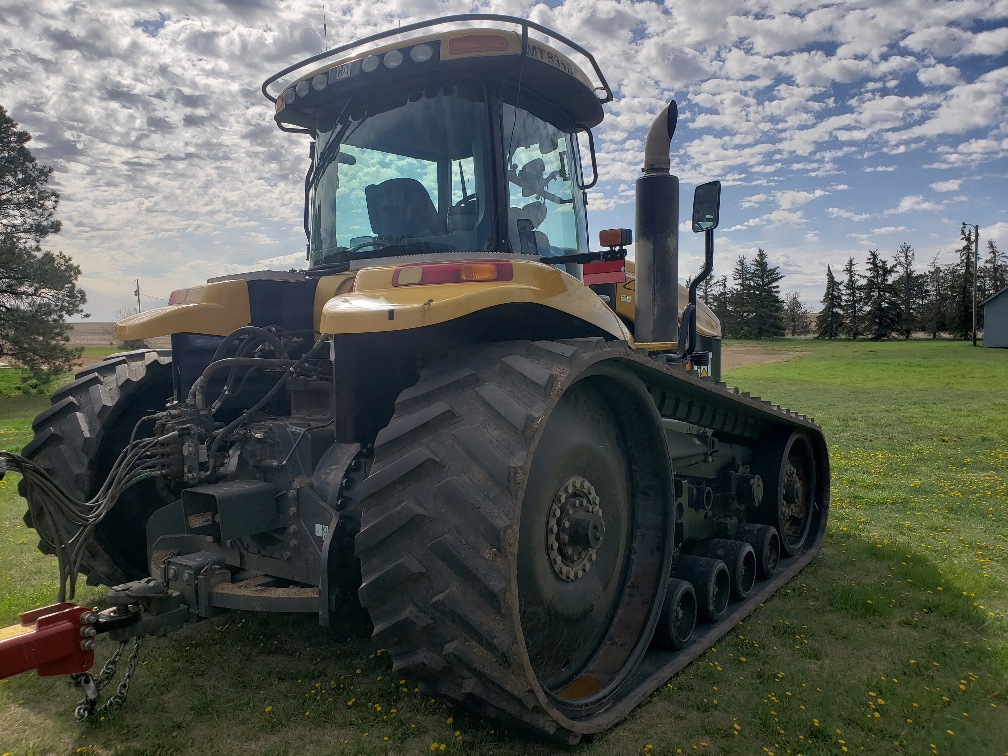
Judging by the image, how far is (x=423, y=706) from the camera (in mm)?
3271

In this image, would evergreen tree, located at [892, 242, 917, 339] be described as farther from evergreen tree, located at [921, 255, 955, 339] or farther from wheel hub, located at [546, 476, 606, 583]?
wheel hub, located at [546, 476, 606, 583]

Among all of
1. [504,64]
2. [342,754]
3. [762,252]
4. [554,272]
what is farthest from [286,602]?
[762,252]

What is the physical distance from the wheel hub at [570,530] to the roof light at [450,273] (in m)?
1.01

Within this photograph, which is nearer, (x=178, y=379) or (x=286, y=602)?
(x=286, y=602)

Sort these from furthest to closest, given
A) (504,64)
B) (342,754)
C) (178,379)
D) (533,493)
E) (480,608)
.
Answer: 1. (178,379)
2. (504,64)
3. (533,493)
4. (342,754)
5. (480,608)

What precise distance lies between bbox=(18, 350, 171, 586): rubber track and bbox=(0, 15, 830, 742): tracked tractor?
0.02 m

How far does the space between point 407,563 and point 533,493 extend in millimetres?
707

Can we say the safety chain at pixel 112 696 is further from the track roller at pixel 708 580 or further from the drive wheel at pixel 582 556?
the track roller at pixel 708 580

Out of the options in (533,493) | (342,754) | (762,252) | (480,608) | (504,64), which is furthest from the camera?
(762,252)

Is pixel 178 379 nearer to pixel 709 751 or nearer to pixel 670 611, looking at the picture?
pixel 670 611

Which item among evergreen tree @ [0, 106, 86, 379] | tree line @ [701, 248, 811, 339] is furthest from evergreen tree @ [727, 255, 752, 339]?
evergreen tree @ [0, 106, 86, 379]

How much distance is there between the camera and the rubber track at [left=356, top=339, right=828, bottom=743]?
257cm

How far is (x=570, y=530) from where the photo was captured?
324cm

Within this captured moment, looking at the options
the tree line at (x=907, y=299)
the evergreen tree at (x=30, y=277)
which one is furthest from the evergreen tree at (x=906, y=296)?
the evergreen tree at (x=30, y=277)
